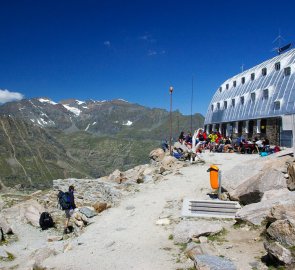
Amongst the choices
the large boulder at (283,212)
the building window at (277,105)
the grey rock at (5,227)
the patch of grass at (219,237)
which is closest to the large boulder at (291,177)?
the patch of grass at (219,237)

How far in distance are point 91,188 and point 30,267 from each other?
13907 millimetres

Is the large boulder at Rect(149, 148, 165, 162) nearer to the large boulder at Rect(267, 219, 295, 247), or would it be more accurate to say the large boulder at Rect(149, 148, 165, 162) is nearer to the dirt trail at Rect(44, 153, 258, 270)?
the dirt trail at Rect(44, 153, 258, 270)

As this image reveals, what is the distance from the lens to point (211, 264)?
31.2ft

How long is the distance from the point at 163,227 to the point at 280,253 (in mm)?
6993

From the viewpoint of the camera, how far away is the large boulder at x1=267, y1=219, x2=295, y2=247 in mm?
10164

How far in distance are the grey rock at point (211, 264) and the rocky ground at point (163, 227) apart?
0.03 meters

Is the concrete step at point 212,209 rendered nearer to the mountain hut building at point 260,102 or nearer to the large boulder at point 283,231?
the large boulder at point 283,231

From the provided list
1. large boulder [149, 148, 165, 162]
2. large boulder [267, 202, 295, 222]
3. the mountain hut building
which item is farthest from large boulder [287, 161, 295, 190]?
large boulder [149, 148, 165, 162]

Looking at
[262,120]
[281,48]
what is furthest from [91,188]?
[281,48]

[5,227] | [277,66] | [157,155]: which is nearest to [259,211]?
[5,227]

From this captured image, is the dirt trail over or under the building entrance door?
under

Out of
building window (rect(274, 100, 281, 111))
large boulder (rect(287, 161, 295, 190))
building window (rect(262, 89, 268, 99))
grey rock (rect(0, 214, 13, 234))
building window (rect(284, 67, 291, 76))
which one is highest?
building window (rect(284, 67, 291, 76))

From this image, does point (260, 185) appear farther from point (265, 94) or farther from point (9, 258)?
point (265, 94)

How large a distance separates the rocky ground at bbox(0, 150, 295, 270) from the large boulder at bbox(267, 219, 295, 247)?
0.09ft
